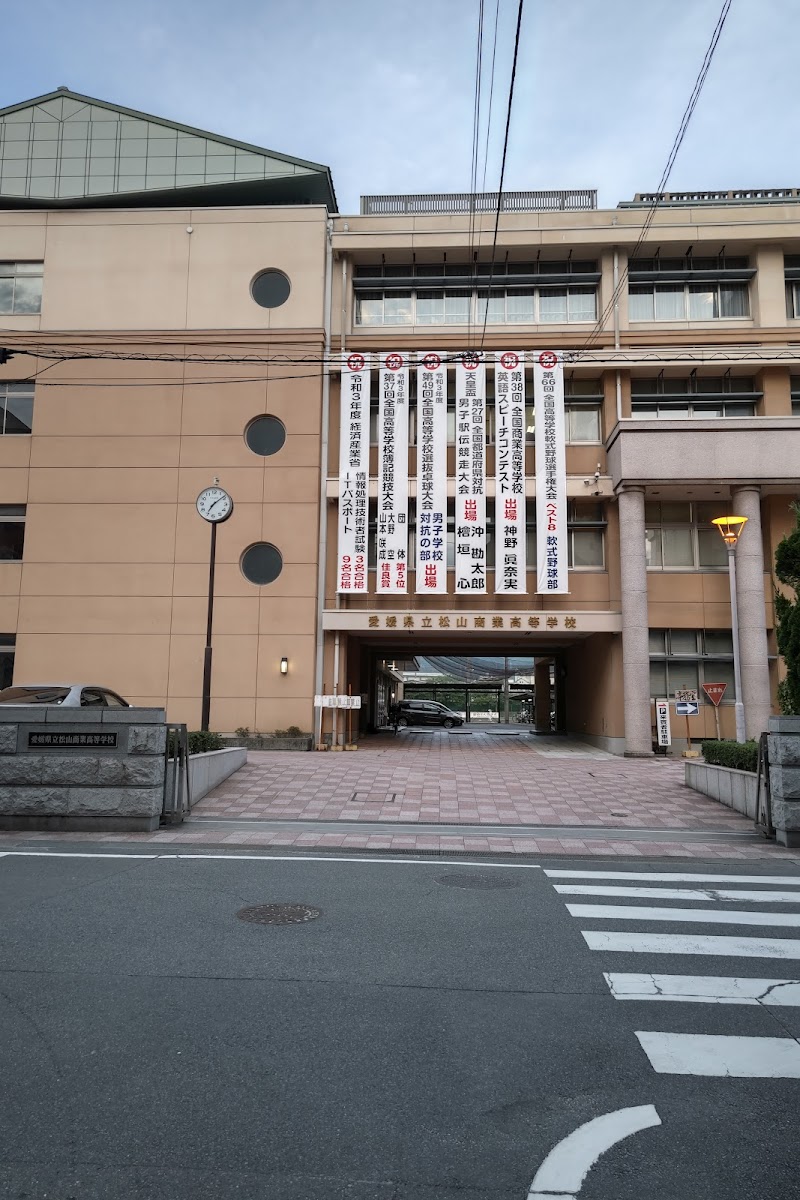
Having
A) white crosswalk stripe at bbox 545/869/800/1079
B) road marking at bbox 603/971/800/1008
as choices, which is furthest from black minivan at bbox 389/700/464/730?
road marking at bbox 603/971/800/1008

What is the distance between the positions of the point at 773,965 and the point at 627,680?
55.7 ft

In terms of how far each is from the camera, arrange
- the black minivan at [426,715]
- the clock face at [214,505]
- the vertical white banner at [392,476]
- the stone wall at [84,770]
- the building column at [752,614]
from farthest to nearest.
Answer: the black minivan at [426,715] < the vertical white banner at [392,476] < the building column at [752,614] < the clock face at [214,505] < the stone wall at [84,770]

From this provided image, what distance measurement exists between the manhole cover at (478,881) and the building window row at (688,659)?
54.9 feet

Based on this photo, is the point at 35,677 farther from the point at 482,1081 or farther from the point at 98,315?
the point at 482,1081

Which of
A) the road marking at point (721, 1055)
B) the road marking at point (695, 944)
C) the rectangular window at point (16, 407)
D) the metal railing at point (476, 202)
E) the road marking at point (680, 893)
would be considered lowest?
the road marking at point (680, 893)

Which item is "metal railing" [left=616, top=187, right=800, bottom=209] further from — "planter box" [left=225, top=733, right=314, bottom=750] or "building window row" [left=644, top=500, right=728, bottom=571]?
"planter box" [left=225, top=733, right=314, bottom=750]

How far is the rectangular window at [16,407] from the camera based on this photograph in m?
24.4

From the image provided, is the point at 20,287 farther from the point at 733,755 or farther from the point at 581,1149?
the point at 581,1149

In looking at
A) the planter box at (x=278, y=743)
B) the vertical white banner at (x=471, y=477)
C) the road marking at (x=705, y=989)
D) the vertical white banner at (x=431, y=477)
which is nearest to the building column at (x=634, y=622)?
the vertical white banner at (x=471, y=477)

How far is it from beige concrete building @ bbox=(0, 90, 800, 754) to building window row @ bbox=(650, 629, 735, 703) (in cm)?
8

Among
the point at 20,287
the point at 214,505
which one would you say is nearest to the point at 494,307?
the point at 214,505

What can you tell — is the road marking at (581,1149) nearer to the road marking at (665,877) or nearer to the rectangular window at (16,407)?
the road marking at (665,877)

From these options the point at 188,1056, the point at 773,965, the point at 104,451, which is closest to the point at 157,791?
the point at 188,1056

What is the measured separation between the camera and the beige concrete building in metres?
22.8
